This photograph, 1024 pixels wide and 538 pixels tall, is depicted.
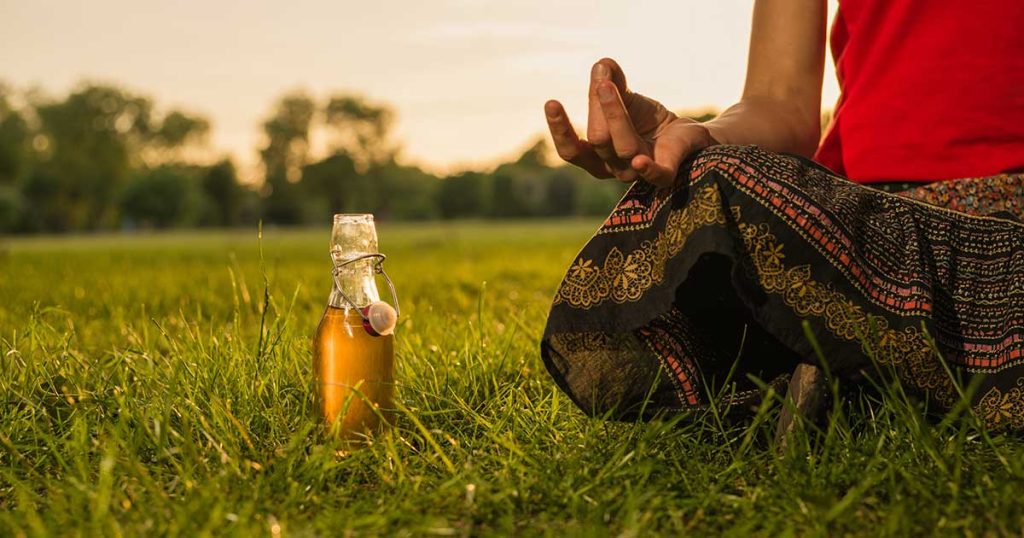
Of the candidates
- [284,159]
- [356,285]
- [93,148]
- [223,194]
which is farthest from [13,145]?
[356,285]

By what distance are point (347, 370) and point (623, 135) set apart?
0.88 metres

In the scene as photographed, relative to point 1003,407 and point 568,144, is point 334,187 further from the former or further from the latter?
point 1003,407

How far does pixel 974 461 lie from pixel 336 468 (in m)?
1.33

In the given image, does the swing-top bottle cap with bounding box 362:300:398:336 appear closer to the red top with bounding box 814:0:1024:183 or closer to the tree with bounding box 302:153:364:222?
the red top with bounding box 814:0:1024:183

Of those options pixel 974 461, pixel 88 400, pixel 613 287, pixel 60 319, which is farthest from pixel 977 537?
pixel 60 319

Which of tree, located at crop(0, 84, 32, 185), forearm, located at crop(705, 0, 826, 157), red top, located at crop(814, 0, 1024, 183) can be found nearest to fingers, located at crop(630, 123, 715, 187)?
forearm, located at crop(705, 0, 826, 157)

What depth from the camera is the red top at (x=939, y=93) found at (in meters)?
2.42

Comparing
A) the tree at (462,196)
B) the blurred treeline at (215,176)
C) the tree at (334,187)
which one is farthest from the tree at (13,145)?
the tree at (462,196)

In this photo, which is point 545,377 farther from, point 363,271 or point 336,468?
point 336,468

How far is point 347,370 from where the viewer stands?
2234mm

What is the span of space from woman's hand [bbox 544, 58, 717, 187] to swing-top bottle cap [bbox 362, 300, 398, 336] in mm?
540

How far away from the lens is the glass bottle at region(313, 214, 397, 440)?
2.22 meters

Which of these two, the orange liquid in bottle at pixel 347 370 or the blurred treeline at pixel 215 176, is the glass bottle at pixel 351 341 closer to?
the orange liquid in bottle at pixel 347 370

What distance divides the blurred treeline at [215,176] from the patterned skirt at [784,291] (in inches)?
2779
